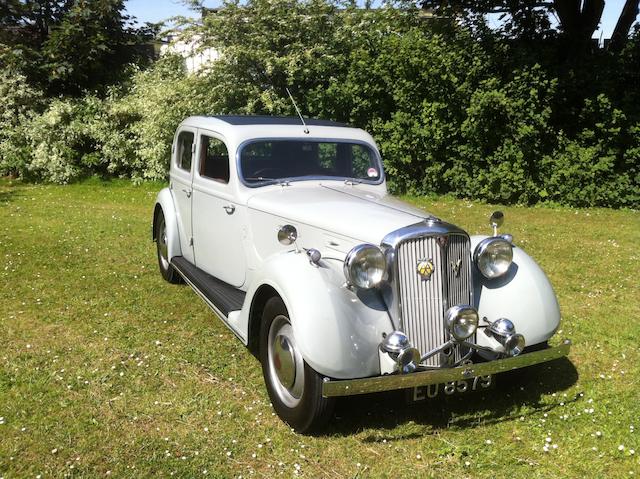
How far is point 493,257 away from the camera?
3.47 m

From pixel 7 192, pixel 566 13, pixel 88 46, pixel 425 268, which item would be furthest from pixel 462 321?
pixel 88 46

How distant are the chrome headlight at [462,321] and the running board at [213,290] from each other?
1.56 metres

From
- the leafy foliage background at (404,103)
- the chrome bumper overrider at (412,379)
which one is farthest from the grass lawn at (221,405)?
the leafy foliage background at (404,103)

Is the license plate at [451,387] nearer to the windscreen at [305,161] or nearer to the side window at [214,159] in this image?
the windscreen at [305,161]

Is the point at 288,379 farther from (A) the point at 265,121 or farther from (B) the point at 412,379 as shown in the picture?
(A) the point at 265,121

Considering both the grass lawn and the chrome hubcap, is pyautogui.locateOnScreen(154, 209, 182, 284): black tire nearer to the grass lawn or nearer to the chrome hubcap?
the grass lawn

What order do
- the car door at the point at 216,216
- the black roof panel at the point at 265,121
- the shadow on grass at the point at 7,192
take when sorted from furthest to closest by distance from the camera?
1. the shadow on grass at the point at 7,192
2. the black roof panel at the point at 265,121
3. the car door at the point at 216,216

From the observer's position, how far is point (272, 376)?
11.1 ft

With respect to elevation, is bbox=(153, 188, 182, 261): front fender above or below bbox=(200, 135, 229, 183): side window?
below

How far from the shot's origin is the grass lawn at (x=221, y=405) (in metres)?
2.94

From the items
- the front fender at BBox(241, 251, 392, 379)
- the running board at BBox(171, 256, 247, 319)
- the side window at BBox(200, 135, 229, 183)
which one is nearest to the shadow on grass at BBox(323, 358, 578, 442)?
the front fender at BBox(241, 251, 392, 379)

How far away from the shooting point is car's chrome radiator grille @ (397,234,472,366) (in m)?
3.09

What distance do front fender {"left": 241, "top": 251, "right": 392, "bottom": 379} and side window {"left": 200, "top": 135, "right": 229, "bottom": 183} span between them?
1637mm

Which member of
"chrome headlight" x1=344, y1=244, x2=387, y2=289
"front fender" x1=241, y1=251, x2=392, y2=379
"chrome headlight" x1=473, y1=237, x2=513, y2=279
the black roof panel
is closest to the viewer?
"front fender" x1=241, y1=251, x2=392, y2=379
